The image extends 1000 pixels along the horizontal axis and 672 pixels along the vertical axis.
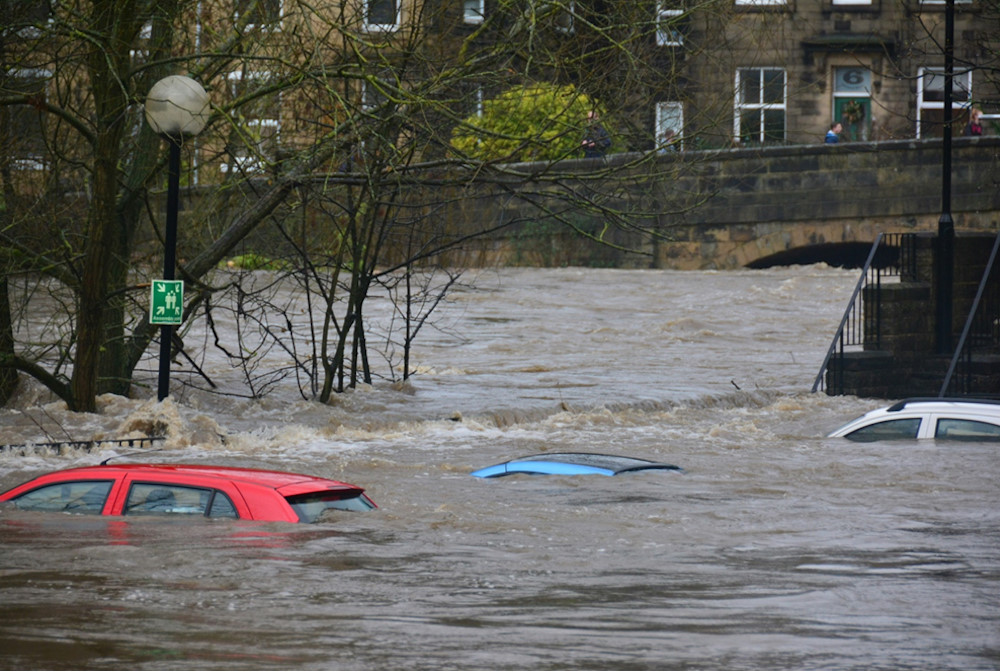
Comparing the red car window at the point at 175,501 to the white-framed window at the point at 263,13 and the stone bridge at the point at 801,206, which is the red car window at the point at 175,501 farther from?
the stone bridge at the point at 801,206

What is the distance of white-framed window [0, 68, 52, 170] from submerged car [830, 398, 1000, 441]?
8617 millimetres

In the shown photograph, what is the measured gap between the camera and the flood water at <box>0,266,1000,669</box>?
23.6ft

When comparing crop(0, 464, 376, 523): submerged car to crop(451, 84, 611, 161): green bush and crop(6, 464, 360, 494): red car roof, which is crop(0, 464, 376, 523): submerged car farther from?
crop(451, 84, 611, 161): green bush

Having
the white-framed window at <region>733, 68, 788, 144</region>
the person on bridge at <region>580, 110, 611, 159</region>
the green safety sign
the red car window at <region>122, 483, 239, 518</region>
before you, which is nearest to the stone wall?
the white-framed window at <region>733, 68, 788, 144</region>

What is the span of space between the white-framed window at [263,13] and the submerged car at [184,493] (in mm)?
7108

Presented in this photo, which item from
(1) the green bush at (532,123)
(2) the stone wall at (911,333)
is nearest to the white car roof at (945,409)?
(1) the green bush at (532,123)

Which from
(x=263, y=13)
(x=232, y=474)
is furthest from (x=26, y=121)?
(x=232, y=474)

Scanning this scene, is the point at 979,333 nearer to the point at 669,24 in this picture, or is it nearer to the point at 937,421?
the point at 937,421

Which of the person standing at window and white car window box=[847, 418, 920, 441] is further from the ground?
the person standing at window

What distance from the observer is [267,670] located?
259 inches

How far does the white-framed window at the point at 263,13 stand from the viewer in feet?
51.5

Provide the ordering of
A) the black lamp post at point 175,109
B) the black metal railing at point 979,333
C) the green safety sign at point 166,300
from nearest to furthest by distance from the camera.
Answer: the black lamp post at point 175,109, the green safety sign at point 166,300, the black metal railing at point 979,333

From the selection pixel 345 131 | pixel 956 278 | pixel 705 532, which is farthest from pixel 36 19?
pixel 956 278

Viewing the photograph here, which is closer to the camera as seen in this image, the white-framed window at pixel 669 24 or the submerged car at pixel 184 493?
the submerged car at pixel 184 493
